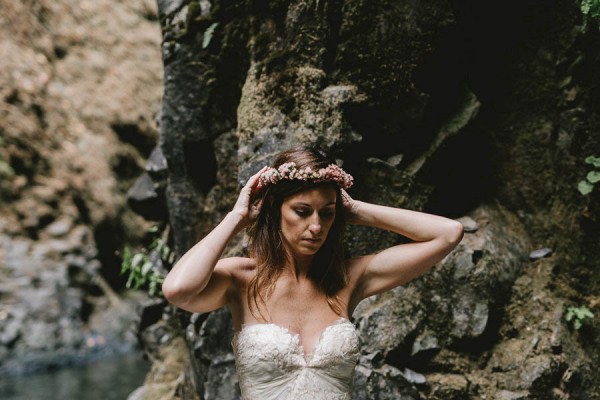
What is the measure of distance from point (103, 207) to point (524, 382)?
37.3 ft

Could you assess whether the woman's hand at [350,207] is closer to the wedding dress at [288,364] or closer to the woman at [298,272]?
the woman at [298,272]

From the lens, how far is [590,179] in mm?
4152

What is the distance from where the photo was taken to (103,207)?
517 inches

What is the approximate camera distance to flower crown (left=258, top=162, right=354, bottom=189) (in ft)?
8.75

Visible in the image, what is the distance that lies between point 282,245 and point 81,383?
8.65 metres

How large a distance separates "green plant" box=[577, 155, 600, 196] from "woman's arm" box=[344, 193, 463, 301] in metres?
1.94

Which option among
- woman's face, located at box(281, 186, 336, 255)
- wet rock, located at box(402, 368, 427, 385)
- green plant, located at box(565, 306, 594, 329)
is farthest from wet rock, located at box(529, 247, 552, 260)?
woman's face, located at box(281, 186, 336, 255)

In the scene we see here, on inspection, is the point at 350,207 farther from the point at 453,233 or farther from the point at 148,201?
the point at 148,201

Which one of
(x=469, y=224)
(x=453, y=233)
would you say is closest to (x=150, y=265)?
(x=469, y=224)

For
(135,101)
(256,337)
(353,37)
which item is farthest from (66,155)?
(256,337)

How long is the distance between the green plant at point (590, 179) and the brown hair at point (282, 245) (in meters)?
2.35

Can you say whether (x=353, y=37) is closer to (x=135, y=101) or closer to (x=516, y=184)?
(x=516, y=184)

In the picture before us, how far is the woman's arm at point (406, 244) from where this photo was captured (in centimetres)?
279

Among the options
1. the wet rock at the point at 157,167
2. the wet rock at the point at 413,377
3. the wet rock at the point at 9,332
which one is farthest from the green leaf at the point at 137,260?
the wet rock at the point at 9,332
